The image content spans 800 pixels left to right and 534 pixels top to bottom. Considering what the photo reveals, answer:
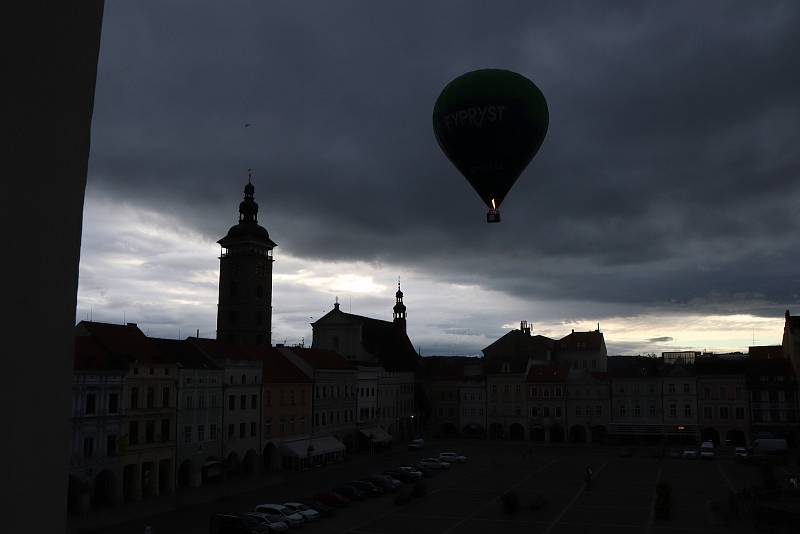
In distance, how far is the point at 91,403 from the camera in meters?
39.0

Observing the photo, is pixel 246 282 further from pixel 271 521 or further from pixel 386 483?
pixel 271 521

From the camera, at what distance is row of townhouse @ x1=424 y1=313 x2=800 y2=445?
71.7 metres

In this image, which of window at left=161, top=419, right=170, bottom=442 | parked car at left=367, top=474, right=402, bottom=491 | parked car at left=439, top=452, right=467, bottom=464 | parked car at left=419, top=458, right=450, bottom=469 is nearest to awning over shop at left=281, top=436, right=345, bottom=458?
parked car at left=419, top=458, right=450, bottom=469

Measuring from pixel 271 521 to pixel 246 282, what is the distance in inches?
1967

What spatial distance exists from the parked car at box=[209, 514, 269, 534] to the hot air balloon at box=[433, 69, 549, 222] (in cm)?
1793

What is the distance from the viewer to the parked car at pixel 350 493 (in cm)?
4225

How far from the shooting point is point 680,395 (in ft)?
243

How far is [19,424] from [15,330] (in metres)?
0.34

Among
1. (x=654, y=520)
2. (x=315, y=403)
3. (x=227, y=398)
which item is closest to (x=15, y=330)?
(x=654, y=520)

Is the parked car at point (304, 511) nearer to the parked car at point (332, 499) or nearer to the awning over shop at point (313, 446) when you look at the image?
the parked car at point (332, 499)

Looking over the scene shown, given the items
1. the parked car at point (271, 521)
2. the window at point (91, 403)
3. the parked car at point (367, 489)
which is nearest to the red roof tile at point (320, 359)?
the parked car at point (367, 489)

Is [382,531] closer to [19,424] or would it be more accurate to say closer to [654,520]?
[654,520]

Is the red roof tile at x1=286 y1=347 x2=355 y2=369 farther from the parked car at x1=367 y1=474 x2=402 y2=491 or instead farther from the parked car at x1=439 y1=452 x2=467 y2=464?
the parked car at x1=367 y1=474 x2=402 y2=491

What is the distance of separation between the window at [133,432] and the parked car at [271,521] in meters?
11.5
